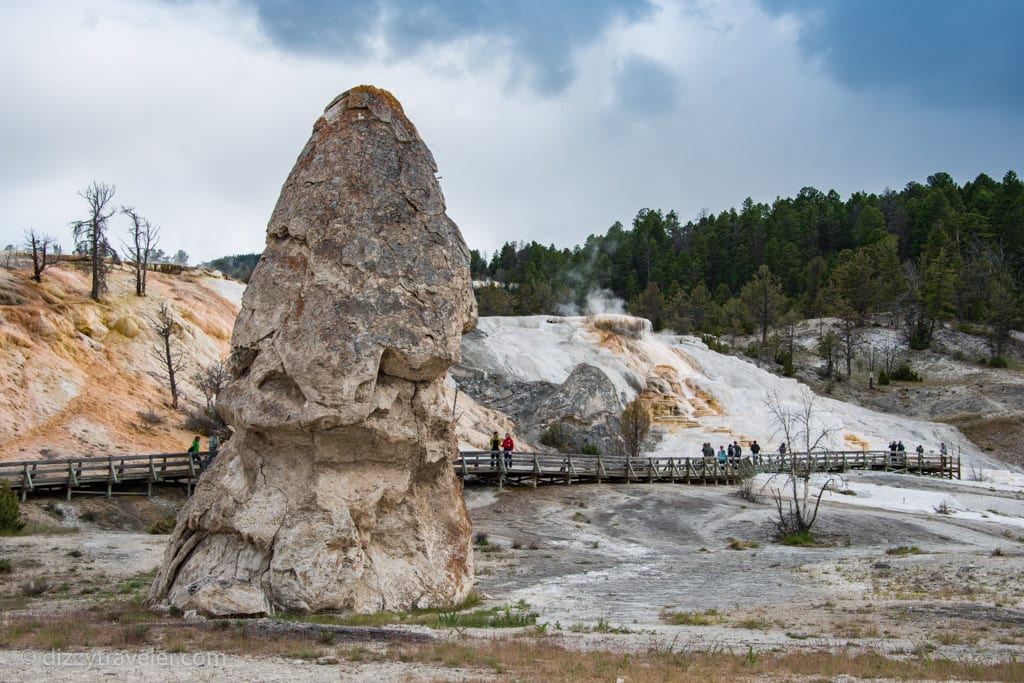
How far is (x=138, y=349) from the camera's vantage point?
34812mm

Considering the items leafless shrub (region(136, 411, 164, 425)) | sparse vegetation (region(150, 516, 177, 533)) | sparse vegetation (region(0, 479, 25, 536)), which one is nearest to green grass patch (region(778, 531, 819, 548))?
sparse vegetation (region(150, 516, 177, 533))

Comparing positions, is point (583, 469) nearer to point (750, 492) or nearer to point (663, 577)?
point (750, 492)

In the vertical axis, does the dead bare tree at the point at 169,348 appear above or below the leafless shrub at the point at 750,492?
above

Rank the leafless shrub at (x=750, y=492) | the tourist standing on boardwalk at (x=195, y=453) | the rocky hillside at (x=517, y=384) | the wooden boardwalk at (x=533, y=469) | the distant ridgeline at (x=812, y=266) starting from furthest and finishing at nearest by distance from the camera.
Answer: the distant ridgeline at (x=812, y=266), the rocky hillside at (x=517, y=384), the leafless shrub at (x=750, y=492), the tourist standing on boardwalk at (x=195, y=453), the wooden boardwalk at (x=533, y=469)

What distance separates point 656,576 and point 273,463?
8.34m

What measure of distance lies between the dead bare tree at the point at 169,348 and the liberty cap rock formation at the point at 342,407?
21.7m

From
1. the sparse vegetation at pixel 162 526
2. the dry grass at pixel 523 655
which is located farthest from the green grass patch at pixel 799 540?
the sparse vegetation at pixel 162 526

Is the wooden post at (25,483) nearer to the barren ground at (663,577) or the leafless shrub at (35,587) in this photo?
the barren ground at (663,577)

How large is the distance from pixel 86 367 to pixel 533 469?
1629cm

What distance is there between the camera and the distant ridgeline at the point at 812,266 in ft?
246

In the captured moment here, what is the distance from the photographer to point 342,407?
11.1m

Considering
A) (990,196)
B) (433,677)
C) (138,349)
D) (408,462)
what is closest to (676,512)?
(408,462)

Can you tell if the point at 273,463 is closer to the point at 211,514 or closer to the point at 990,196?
the point at 211,514

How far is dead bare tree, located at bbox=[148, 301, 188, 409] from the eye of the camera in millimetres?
32656
